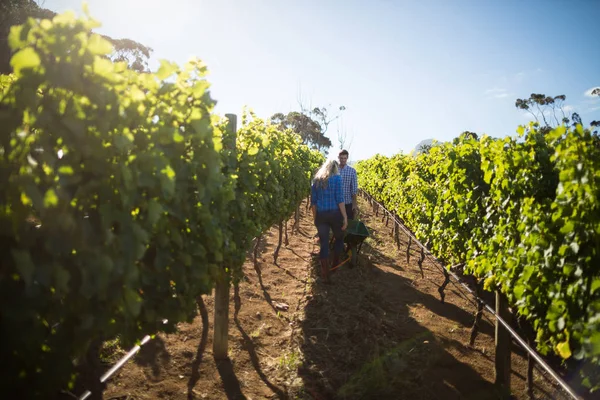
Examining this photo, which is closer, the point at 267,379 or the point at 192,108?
the point at 192,108

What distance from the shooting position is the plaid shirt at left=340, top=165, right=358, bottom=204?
7145 millimetres

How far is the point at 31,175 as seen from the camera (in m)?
1.51

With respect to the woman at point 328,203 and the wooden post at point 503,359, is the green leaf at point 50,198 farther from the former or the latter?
the woman at point 328,203

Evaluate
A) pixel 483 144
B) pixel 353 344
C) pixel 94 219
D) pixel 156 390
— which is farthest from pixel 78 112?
pixel 483 144

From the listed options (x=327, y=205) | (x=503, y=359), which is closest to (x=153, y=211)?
(x=503, y=359)

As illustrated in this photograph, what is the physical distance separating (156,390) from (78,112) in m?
2.81

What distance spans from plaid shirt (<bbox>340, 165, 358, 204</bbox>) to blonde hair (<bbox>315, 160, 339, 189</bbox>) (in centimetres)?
112

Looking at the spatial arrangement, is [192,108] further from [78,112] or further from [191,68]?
[78,112]

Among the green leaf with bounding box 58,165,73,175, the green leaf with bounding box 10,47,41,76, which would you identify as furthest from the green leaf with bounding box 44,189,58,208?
the green leaf with bounding box 10,47,41,76

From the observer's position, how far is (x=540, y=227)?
2789 mm

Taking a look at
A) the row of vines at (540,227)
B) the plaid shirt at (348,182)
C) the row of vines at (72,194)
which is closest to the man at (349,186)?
the plaid shirt at (348,182)

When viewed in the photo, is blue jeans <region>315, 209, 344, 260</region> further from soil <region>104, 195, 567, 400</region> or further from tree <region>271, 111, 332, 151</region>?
tree <region>271, 111, 332, 151</region>

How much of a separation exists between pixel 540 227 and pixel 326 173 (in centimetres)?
359

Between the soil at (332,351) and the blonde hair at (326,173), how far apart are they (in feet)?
5.93
